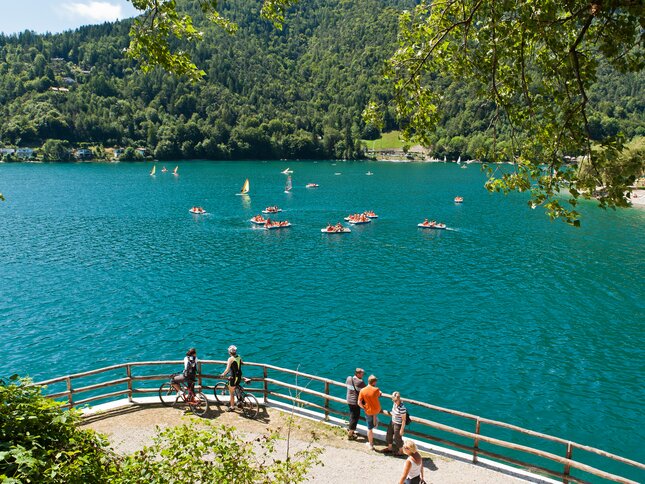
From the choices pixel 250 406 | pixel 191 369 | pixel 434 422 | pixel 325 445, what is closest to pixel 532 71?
pixel 325 445

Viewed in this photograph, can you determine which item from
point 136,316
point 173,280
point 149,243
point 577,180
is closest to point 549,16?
point 577,180

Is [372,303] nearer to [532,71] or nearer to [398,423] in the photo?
[398,423]

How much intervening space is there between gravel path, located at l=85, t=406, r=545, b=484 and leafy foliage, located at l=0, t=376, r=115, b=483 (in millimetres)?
4486

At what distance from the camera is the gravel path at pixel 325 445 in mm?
13273

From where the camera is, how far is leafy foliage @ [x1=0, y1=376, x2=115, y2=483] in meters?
6.49

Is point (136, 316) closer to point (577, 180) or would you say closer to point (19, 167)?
point (577, 180)

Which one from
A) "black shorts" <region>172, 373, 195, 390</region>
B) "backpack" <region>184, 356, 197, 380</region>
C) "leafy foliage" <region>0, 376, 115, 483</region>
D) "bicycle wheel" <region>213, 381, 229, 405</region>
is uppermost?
"leafy foliage" <region>0, 376, 115, 483</region>

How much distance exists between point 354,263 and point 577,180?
4728 cm

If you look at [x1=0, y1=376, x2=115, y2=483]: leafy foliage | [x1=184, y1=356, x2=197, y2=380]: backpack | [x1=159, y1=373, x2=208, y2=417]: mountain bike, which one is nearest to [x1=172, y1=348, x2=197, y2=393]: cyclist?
[x1=184, y1=356, x2=197, y2=380]: backpack

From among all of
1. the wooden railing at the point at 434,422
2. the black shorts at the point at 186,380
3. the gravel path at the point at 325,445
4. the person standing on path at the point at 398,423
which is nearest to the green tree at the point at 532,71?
the wooden railing at the point at 434,422

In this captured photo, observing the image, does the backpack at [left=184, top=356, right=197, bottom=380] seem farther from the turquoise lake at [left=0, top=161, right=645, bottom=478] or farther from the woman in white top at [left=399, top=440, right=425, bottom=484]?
the turquoise lake at [left=0, top=161, right=645, bottom=478]

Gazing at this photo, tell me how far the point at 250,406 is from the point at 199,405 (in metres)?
1.85

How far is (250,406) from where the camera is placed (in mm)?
16859

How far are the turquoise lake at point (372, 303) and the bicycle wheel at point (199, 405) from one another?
13.1m
